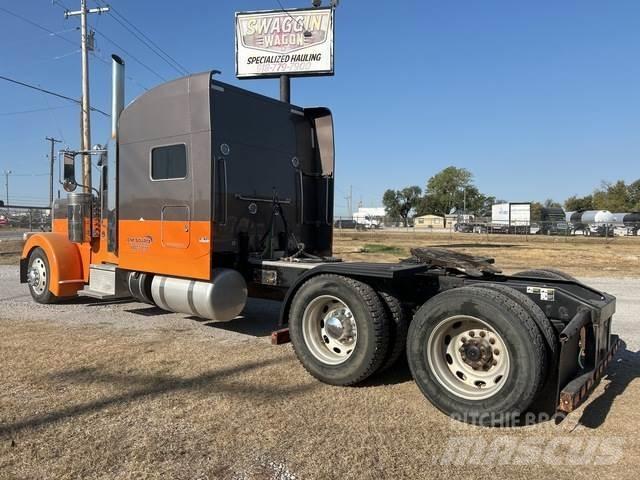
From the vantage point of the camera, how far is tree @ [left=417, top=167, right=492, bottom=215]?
124 m

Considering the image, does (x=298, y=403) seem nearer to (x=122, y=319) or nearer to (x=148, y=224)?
(x=148, y=224)

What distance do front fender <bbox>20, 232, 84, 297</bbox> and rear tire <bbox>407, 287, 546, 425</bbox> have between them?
6202 mm

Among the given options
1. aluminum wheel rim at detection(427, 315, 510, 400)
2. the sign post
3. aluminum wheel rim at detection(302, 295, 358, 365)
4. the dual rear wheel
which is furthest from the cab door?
the sign post

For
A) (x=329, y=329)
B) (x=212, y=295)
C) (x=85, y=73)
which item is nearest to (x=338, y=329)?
(x=329, y=329)

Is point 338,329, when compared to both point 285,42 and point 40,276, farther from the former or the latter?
point 285,42

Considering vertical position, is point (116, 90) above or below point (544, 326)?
above

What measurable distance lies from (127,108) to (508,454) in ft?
20.3

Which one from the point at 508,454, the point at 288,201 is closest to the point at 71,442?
the point at 508,454

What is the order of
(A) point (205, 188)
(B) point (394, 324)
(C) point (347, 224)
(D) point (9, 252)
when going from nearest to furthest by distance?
(B) point (394, 324) < (A) point (205, 188) < (D) point (9, 252) < (C) point (347, 224)

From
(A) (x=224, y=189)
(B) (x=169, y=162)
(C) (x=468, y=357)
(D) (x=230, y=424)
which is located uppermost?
(B) (x=169, y=162)

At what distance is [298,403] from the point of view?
430 cm

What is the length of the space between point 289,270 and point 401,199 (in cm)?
13682

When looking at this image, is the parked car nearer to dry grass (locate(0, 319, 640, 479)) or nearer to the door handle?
the door handle

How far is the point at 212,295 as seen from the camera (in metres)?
5.91
